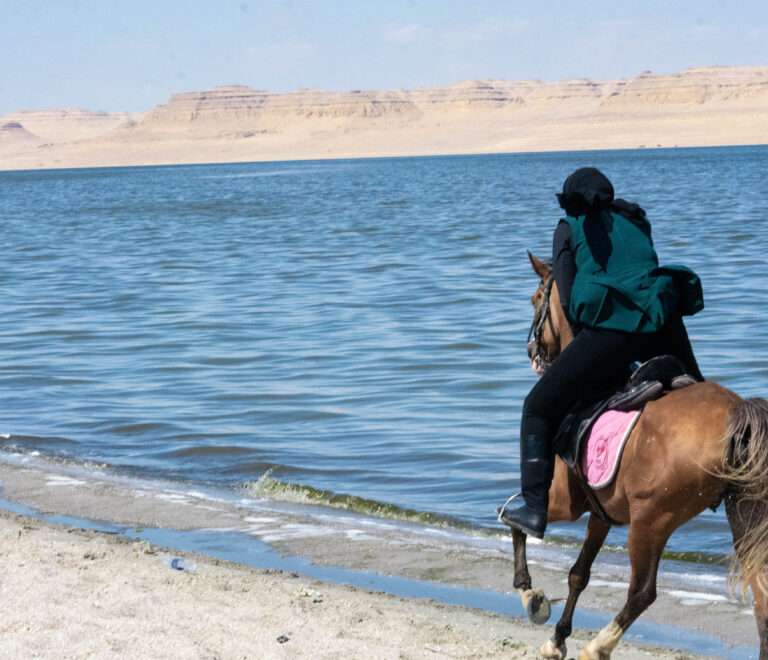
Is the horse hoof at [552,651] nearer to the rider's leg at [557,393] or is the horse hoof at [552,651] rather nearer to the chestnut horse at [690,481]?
the chestnut horse at [690,481]

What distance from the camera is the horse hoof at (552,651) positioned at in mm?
5797

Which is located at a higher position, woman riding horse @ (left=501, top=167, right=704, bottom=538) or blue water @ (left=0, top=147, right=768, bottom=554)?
woman riding horse @ (left=501, top=167, right=704, bottom=538)

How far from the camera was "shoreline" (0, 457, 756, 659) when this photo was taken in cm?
669

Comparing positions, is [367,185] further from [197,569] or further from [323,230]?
[197,569]

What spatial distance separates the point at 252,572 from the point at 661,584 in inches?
90.9

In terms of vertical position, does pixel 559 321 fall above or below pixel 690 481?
above

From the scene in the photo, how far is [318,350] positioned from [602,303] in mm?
11874

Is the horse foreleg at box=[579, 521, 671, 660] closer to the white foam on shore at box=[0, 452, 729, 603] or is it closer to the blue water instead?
the white foam on shore at box=[0, 452, 729, 603]

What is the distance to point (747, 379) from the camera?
45.1ft

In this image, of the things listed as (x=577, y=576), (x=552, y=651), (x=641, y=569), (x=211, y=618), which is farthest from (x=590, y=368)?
(x=211, y=618)

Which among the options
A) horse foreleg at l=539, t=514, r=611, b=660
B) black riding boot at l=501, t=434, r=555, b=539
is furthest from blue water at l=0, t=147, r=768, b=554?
black riding boot at l=501, t=434, r=555, b=539

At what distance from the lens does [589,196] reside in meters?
5.47

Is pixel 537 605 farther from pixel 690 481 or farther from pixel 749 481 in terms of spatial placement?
pixel 749 481

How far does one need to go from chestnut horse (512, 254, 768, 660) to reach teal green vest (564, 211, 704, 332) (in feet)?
1.33
